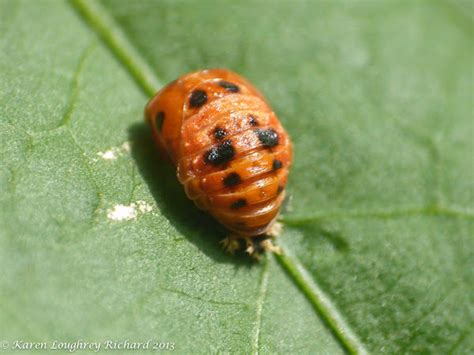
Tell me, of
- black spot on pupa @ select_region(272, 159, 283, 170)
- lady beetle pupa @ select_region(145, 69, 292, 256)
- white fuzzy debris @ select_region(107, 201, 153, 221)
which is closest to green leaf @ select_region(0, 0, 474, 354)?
white fuzzy debris @ select_region(107, 201, 153, 221)

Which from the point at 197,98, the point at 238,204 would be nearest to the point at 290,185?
the point at 238,204

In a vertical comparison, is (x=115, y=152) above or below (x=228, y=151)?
above

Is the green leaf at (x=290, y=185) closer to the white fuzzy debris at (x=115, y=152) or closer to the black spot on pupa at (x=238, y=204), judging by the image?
the white fuzzy debris at (x=115, y=152)

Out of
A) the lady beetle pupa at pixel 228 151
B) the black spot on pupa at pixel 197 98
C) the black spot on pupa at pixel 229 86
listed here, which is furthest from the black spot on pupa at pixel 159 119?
the black spot on pupa at pixel 229 86

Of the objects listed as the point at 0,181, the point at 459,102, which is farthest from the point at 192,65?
the point at 459,102

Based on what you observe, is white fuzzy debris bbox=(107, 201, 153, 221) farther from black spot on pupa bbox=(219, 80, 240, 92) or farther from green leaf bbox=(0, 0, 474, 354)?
black spot on pupa bbox=(219, 80, 240, 92)

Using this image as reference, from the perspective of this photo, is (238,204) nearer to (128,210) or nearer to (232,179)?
(232,179)
